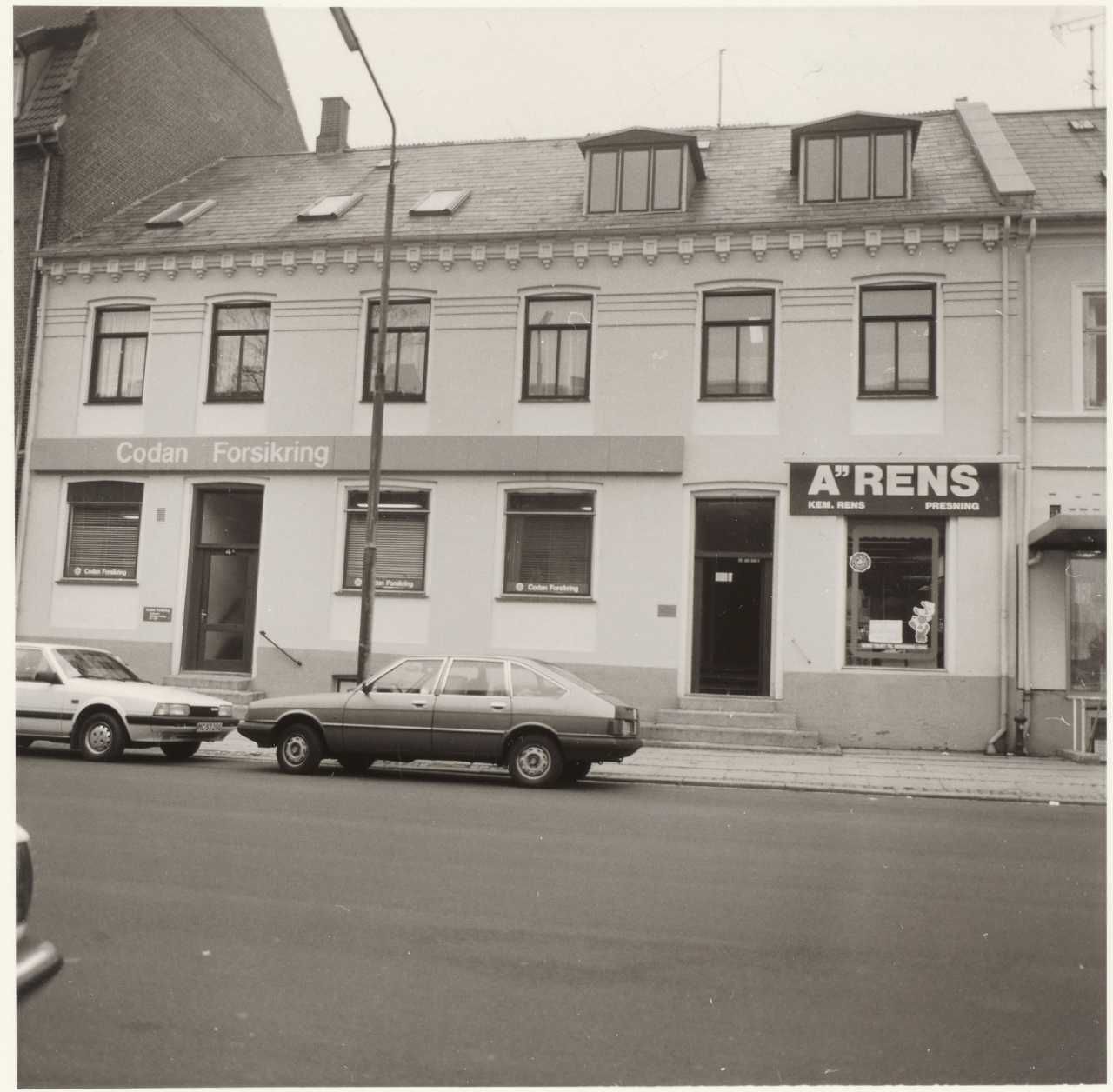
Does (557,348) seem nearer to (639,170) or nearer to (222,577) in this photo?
(639,170)

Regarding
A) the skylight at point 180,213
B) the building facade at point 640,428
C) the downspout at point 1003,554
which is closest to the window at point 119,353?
the building facade at point 640,428

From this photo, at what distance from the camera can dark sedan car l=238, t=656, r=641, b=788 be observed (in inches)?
455

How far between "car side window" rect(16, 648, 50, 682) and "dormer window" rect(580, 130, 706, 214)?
1073 cm

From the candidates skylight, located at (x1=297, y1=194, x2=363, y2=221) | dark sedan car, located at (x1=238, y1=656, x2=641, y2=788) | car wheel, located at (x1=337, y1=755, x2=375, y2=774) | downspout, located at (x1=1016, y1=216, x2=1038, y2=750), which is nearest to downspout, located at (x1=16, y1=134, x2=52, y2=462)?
skylight, located at (x1=297, y1=194, x2=363, y2=221)

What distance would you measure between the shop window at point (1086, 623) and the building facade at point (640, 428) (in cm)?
8

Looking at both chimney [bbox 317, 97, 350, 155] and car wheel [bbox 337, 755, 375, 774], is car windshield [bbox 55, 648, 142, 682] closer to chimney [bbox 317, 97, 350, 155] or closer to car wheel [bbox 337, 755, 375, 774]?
car wheel [bbox 337, 755, 375, 774]

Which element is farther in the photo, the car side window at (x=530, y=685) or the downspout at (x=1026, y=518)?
the downspout at (x=1026, y=518)

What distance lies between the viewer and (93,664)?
13.2 metres

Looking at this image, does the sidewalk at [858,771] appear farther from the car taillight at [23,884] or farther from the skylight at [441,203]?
the skylight at [441,203]

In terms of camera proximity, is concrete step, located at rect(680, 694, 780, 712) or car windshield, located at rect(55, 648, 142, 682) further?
concrete step, located at rect(680, 694, 780, 712)

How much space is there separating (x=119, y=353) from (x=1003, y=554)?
48.1 feet

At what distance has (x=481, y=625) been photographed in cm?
1717

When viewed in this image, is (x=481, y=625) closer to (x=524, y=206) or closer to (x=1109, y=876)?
(x=524, y=206)

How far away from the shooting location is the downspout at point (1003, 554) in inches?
603
